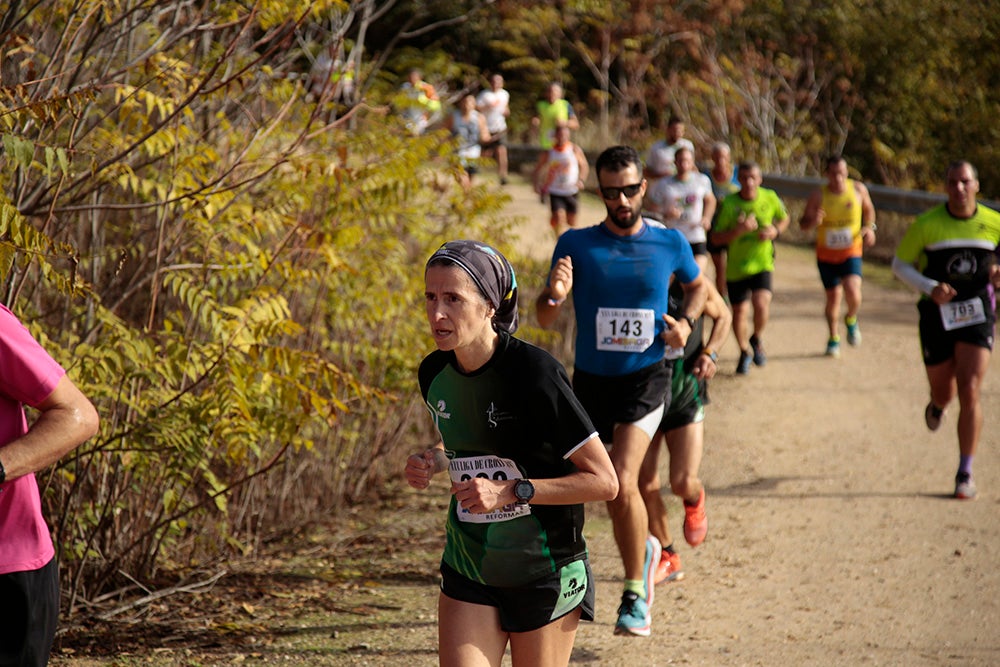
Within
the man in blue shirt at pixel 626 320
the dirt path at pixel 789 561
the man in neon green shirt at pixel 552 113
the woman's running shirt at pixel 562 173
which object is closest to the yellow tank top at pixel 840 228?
the dirt path at pixel 789 561

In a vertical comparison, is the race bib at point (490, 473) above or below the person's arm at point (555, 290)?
below

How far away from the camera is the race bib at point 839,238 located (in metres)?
11.4

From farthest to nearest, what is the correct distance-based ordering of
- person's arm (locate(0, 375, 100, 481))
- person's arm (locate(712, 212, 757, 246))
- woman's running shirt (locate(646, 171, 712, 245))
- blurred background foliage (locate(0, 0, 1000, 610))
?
woman's running shirt (locate(646, 171, 712, 245))
person's arm (locate(712, 212, 757, 246))
blurred background foliage (locate(0, 0, 1000, 610))
person's arm (locate(0, 375, 100, 481))

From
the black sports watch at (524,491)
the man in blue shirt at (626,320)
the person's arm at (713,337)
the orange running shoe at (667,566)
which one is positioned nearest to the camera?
the black sports watch at (524,491)

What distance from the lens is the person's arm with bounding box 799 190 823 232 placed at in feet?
37.5

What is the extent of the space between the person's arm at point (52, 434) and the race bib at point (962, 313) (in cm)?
601

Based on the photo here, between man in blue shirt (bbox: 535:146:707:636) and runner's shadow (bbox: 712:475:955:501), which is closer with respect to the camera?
man in blue shirt (bbox: 535:146:707:636)

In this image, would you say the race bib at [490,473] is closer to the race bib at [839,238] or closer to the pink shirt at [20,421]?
the pink shirt at [20,421]

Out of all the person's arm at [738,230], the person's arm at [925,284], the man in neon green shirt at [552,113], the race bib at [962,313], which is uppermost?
the man in neon green shirt at [552,113]

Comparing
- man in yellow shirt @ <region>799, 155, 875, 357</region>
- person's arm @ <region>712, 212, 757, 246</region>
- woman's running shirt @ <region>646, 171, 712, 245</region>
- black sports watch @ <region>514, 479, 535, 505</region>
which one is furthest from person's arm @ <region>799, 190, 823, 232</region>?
black sports watch @ <region>514, 479, 535, 505</region>

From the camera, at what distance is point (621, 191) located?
5492mm

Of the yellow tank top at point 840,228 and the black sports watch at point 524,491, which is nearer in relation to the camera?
the black sports watch at point 524,491

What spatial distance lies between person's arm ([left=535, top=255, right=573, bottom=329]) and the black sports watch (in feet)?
6.23

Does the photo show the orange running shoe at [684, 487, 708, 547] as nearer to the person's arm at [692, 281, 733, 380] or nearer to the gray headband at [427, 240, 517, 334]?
the person's arm at [692, 281, 733, 380]
